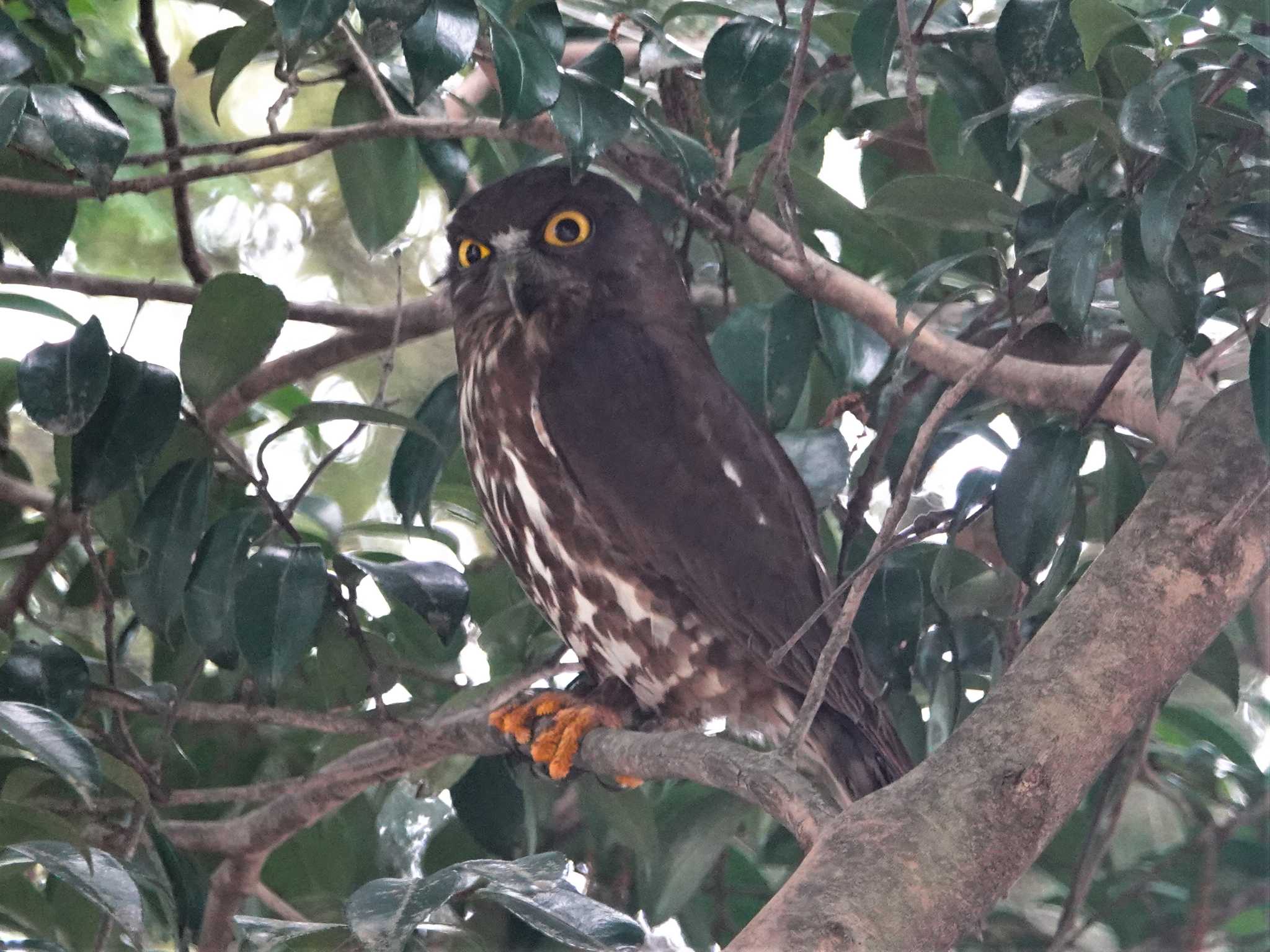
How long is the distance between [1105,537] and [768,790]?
3.11ft

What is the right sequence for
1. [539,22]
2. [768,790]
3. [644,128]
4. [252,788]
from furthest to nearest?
[252,788]
[644,128]
[539,22]
[768,790]

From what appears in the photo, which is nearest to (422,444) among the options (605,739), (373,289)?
(605,739)

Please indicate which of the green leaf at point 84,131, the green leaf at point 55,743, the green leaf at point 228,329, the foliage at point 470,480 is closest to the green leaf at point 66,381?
the foliage at point 470,480

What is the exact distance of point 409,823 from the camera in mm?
2914

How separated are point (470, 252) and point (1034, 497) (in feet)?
5.17

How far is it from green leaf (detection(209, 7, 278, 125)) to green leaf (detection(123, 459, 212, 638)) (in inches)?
24.4

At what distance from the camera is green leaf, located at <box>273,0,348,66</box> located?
1.84 metres

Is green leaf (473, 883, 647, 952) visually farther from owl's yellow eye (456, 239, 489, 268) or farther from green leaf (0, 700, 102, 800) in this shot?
owl's yellow eye (456, 239, 489, 268)

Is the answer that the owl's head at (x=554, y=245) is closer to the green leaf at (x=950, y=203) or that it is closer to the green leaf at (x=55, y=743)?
the green leaf at (x=950, y=203)

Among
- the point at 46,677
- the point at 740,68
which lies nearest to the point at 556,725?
the point at 46,677

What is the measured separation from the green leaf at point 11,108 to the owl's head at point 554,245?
1359 millimetres

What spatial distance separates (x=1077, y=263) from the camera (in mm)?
1935

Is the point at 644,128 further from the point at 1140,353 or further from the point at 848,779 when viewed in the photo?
the point at 848,779

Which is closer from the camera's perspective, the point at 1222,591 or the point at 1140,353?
the point at 1222,591
